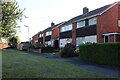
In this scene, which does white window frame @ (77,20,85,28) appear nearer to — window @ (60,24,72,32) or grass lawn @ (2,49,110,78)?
window @ (60,24,72,32)

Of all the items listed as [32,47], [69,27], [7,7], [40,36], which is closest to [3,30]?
[7,7]

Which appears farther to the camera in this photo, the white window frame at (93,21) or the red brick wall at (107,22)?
the white window frame at (93,21)

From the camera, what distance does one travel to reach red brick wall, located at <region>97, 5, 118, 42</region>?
123 ft

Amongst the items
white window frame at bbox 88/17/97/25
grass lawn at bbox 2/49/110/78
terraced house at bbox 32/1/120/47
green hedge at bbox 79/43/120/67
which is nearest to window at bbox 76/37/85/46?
terraced house at bbox 32/1/120/47

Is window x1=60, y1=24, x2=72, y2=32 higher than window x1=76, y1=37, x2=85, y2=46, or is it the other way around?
window x1=60, y1=24, x2=72, y2=32

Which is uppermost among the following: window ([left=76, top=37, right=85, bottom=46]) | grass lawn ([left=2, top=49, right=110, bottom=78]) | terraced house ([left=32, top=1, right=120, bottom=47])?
terraced house ([left=32, top=1, right=120, bottom=47])

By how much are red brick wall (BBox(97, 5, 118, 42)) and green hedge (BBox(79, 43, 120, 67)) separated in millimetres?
11804

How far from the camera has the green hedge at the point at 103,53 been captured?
19273mm

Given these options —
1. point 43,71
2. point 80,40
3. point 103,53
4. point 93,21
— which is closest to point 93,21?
point 93,21

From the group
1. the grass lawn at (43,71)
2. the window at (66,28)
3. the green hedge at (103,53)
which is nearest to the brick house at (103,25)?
the window at (66,28)

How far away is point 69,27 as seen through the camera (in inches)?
1977

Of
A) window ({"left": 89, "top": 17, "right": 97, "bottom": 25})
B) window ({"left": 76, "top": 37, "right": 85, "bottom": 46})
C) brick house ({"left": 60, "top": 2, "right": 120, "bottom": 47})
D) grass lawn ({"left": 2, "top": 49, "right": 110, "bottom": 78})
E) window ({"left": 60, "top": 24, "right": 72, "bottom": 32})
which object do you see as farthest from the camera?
window ({"left": 60, "top": 24, "right": 72, "bottom": 32})

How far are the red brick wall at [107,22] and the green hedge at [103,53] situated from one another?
38.7 ft

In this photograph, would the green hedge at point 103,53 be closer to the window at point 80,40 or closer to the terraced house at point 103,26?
the terraced house at point 103,26
